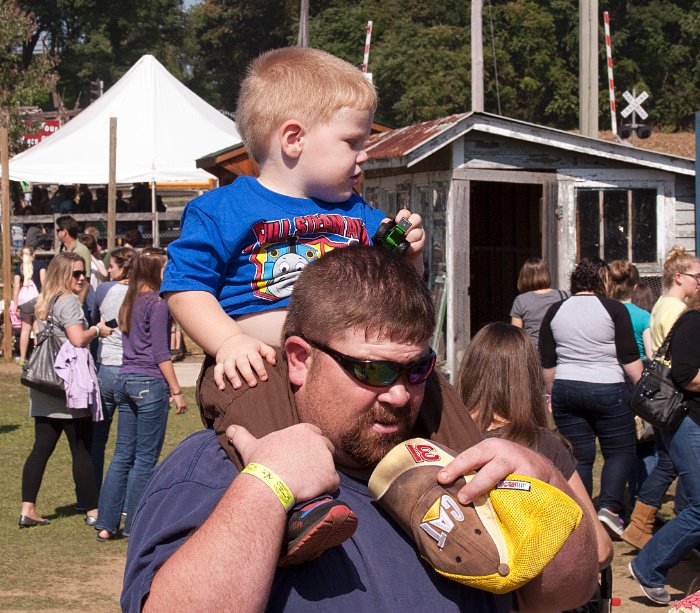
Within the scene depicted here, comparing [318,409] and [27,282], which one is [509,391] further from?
[27,282]

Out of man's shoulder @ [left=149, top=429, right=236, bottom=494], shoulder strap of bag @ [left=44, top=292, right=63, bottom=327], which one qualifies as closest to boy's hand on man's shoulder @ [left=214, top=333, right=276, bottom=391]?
man's shoulder @ [left=149, top=429, right=236, bottom=494]

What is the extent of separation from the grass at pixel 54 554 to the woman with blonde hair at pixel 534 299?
390cm

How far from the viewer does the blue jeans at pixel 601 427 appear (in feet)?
25.0

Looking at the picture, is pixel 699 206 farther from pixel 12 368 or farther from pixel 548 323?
pixel 12 368

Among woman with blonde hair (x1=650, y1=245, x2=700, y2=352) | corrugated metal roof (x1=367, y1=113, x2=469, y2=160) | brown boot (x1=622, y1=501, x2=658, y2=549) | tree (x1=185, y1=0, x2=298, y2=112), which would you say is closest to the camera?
brown boot (x1=622, y1=501, x2=658, y2=549)

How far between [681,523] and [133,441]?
13.1 feet

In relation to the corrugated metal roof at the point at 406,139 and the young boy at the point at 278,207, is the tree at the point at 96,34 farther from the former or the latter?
the young boy at the point at 278,207

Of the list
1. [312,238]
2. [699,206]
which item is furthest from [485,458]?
[699,206]

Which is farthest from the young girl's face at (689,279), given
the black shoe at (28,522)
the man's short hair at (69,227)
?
the man's short hair at (69,227)

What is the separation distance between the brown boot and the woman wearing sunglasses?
4138 millimetres

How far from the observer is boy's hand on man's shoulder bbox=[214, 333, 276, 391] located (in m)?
2.36

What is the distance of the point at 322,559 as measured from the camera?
2.11 meters

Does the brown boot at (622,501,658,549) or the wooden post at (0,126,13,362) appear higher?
the wooden post at (0,126,13,362)

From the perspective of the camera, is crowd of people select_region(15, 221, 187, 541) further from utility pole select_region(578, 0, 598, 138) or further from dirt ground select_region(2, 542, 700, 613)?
utility pole select_region(578, 0, 598, 138)
